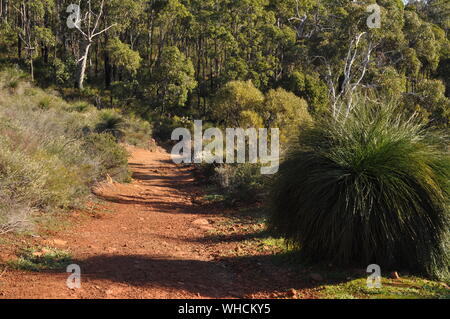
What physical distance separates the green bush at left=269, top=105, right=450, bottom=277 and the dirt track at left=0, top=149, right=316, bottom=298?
3.29ft

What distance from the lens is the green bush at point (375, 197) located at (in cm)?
546

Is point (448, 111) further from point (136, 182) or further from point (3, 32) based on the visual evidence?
point (3, 32)

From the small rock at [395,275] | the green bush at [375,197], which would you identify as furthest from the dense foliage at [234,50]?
the small rock at [395,275]

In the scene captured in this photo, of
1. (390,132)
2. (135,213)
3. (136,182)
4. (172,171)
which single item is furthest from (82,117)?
(390,132)


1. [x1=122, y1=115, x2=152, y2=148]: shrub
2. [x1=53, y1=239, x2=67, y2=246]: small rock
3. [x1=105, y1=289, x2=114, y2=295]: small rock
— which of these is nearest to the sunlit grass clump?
[x1=53, y1=239, x2=67, y2=246]: small rock

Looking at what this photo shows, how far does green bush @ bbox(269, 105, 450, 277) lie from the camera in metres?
5.46

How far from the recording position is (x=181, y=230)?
9.61 m

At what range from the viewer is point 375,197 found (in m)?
5.51

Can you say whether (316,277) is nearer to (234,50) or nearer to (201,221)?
(201,221)

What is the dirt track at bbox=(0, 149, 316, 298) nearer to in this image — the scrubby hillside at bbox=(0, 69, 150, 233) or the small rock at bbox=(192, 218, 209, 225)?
the small rock at bbox=(192, 218, 209, 225)

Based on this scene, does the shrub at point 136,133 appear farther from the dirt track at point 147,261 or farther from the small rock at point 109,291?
the small rock at point 109,291

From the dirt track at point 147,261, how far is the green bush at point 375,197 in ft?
3.29

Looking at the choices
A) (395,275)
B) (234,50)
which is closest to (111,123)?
(234,50)
